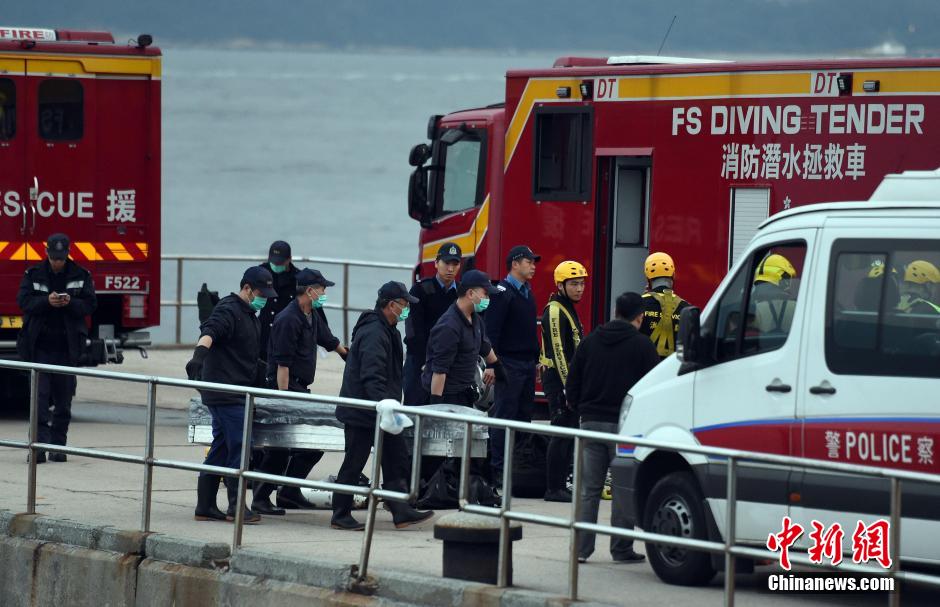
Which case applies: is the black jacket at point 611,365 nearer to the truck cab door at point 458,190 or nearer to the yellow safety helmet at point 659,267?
the yellow safety helmet at point 659,267

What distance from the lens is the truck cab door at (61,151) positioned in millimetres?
15328

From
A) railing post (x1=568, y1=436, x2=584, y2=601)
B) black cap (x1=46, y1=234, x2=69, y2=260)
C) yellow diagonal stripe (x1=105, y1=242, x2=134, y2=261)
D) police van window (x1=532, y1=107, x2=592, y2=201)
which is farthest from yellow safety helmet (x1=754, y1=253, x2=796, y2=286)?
yellow diagonal stripe (x1=105, y1=242, x2=134, y2=261)

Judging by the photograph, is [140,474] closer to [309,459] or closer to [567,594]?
[309,459]

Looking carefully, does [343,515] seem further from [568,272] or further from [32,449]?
[568,272]

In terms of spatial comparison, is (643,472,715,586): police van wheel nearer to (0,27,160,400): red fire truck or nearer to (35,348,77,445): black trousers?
(35,348,77,445): black trousers

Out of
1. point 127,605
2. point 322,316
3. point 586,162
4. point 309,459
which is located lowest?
point 127,605

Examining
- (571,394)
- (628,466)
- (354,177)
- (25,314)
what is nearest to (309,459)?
(571,394)

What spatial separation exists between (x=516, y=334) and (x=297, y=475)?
2.06 m

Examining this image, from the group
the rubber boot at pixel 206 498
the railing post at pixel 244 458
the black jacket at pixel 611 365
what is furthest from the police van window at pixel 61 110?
the black jacket at pixel 611 365

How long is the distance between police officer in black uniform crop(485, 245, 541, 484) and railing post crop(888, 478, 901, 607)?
5.11 metres

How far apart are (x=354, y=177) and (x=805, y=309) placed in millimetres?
111944

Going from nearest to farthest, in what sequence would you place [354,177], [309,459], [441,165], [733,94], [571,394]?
1. [571,394]
2. [309,459]
3. [733,94]
4. [441,165]
5. [354,177]

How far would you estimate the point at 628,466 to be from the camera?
29.0 ft

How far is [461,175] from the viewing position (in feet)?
49.8
